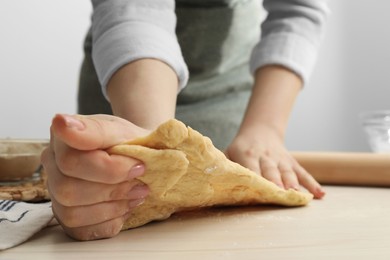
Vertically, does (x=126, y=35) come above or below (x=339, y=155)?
above

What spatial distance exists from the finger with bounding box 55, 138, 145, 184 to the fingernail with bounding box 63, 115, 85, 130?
4cm

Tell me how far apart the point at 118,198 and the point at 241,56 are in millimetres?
965

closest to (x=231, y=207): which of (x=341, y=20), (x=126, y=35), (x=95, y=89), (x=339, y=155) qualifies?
(x=126, y=35)

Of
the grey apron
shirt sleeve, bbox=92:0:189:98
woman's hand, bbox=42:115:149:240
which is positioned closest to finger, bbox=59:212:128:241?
woman's hand, bbox=42:115:149:240

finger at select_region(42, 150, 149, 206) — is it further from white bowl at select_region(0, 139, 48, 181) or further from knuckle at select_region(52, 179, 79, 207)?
white bowl at select_region(0, 139, 48, 181)

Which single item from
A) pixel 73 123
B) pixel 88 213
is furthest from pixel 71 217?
pixel 73 123

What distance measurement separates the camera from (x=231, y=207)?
774 mm

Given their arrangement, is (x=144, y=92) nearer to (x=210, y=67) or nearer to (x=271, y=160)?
(x=271, y=160)

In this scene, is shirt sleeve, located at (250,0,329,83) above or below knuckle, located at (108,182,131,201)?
above

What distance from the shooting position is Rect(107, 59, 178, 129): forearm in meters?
0.76

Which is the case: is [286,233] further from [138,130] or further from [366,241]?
[138,130]

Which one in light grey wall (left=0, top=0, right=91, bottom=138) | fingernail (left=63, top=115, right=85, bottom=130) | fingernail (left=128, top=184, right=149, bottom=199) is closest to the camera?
fingernail (left=63, top=115, right=85, bottom=130)

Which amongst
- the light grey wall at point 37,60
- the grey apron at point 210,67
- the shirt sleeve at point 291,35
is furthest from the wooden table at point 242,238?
the light grey wall at point 37,60

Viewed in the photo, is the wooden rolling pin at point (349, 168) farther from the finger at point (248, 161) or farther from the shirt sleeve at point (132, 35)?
the shirt sleeve at point (132, 35)
